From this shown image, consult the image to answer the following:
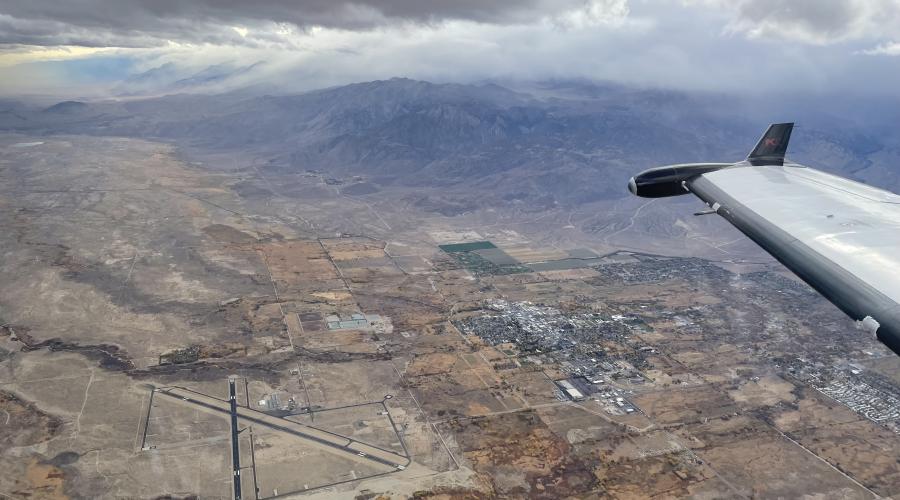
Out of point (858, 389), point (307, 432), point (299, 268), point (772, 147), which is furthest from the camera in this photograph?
point (299, 268)

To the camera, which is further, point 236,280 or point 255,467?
point 236,280

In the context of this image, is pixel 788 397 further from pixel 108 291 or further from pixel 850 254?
pixel 108 291

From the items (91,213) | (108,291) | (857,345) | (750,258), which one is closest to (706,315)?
(857,345)

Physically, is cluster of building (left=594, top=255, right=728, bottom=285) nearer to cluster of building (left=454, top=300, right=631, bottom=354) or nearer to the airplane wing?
cluster of building (left=454, top=300, right=631, bottom=354)

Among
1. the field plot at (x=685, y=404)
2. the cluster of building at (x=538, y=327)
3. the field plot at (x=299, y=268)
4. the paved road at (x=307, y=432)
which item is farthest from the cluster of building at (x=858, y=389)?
the field plot at (x=299, y=268)

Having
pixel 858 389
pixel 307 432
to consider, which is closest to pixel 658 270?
pixel 858 389

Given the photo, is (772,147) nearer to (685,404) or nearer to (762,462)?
(762,462)
